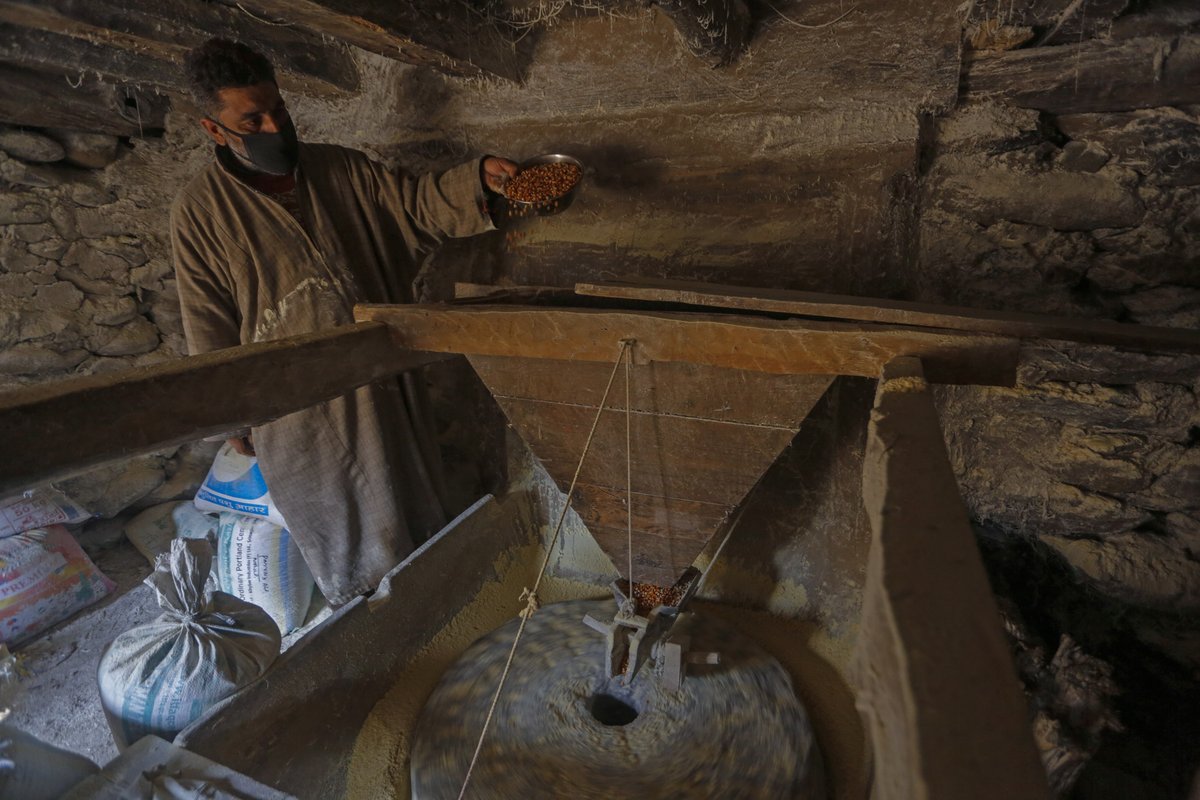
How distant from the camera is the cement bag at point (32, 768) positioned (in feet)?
3.36

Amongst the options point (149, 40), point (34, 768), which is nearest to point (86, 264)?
point (149, 40)

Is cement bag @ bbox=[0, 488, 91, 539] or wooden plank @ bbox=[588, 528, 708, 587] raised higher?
wooden plank @ bbox=[588, 528, 708, 587]

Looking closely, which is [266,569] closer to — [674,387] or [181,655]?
[181,655]

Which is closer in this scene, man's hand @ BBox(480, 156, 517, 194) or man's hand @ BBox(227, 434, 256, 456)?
man's hand @ BBox(480, 156, 517, 194)

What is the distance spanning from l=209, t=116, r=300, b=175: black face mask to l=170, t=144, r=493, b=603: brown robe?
117 mm

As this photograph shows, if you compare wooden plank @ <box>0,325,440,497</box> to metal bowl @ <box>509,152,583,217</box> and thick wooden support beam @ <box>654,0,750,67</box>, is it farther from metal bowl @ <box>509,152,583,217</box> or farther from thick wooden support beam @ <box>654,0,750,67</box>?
thick wooden support beam @ <box>654,0,750,67</box>

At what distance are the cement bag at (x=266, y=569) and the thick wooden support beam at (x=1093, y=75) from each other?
3.13 m

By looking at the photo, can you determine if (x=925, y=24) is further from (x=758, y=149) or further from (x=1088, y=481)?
(x=1088, y=481)

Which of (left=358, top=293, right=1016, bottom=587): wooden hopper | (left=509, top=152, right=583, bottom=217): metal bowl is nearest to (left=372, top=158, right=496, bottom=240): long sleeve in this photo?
(left=509, top=152, right=583, bottom=217): metal bowl

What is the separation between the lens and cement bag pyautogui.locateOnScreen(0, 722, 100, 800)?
1.02 metres

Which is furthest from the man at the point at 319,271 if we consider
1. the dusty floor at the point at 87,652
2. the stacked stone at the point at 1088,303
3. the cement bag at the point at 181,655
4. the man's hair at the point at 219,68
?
the stacked stone at the point at 1088,303

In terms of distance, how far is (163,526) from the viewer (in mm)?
3387

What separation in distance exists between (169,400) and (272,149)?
3.94 ft

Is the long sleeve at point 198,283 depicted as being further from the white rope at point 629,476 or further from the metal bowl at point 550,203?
the white rope at point 629,476
